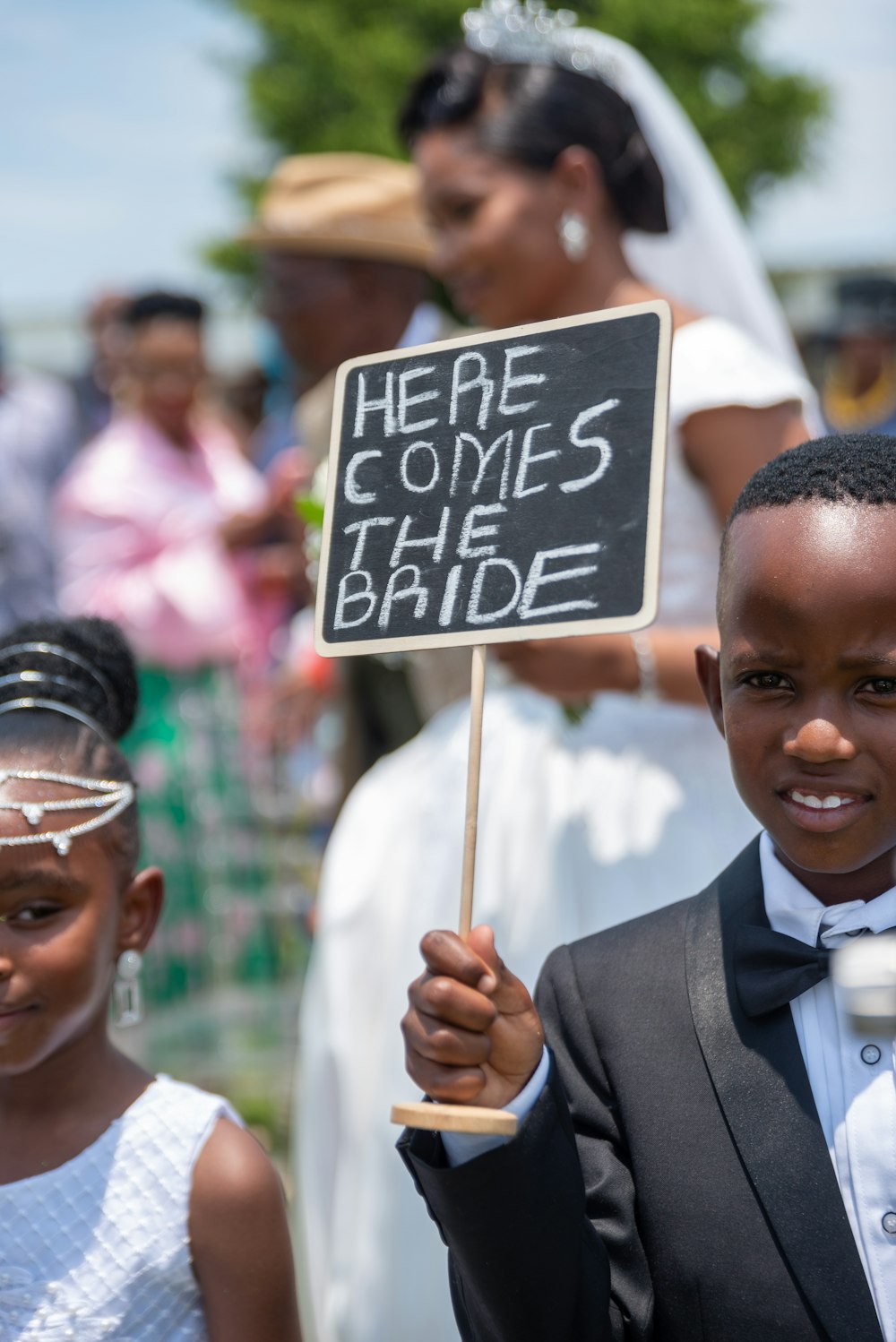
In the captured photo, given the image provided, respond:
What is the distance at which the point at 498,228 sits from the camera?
3088mm

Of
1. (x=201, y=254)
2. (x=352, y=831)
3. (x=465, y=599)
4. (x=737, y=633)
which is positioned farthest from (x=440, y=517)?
(x=201, y=254)

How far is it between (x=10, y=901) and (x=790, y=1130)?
991 mm

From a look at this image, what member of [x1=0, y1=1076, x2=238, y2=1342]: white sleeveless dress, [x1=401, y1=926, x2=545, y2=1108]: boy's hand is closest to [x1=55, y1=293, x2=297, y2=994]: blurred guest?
[x1=0, y1=1076, x2=238, y2=1342]: white sleeveless dress

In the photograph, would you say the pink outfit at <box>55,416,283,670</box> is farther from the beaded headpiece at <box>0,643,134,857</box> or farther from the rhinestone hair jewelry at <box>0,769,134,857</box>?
the rhinestone hair jewelry at <box>0,769,134,857</box>

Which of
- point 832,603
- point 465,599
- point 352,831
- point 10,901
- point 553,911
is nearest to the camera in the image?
point 832,603

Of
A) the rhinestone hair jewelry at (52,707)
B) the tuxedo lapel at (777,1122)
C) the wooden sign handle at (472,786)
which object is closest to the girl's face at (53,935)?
the rhinestone hair jewelry at (52,707)

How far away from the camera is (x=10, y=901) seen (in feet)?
6.93

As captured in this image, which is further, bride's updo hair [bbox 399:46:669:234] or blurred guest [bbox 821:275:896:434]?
blurred guest [bbox 821:275:896:434]

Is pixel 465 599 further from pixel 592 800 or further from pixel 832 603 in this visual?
pixel 592 800

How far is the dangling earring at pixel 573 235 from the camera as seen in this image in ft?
10.2

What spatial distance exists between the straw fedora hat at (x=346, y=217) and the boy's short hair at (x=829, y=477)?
8.91 ft

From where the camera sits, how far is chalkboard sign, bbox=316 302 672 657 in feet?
5.82

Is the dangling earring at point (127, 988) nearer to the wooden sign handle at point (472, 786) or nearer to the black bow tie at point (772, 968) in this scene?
the wooden sign handle at point (472, 786)

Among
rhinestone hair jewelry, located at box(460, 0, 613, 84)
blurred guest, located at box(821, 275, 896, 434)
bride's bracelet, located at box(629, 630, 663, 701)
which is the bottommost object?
bride's bracelet, located at box(629, 630, 663, 701)
